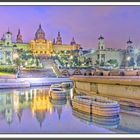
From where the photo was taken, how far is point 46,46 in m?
6.08

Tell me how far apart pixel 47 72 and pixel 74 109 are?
5.67ft

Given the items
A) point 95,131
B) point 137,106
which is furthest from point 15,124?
point 137,106

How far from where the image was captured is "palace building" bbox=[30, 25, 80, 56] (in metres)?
5.46

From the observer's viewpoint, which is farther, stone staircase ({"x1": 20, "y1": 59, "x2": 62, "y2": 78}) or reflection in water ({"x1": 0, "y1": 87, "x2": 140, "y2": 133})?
stone staircase ({"x1": 20, "y1": 59, "x2": 62, "y2": 78})

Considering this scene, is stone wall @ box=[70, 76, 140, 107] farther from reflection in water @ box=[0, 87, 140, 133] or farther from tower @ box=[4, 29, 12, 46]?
tower @ box=[4, 29, 12, 46]

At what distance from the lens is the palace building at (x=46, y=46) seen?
5.46 m

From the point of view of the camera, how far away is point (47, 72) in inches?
274

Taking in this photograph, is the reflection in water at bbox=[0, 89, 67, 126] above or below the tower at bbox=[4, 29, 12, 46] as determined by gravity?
below

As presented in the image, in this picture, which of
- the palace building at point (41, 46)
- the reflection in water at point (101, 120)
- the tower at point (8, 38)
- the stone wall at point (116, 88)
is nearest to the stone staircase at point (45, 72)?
A: the palace building at point (41, 46)

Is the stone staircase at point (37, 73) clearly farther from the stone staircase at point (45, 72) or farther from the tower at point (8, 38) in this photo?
the tower at point (8, 38)

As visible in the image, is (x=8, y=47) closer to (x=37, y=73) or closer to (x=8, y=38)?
(x=8, y=38)

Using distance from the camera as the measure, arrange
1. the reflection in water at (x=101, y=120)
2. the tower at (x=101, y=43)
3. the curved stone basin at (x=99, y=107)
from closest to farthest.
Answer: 1. the reflection in water at (x=101, y=120)
2. the curved stone basin at (x=99, y=107)
3. the tower at (x=101, y=43)

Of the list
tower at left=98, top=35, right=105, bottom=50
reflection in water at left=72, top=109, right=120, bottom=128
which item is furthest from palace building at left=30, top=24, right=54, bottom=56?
reflection in water at left=72, top=109, right=120, bottom=128

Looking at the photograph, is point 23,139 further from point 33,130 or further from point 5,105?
point 5,105
